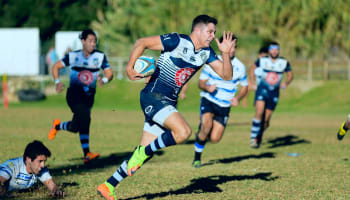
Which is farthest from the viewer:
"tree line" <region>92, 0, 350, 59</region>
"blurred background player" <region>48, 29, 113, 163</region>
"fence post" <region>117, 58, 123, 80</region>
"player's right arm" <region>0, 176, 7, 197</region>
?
"tree line" <region>92, 0, 350, 59</region>

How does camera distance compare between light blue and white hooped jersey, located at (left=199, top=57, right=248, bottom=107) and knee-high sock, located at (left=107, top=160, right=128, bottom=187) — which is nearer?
knee-high sock, located at (left=107, top=160, right=128, bottom=187)

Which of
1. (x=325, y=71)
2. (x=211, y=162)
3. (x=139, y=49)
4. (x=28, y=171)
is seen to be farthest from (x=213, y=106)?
(x=325, y=71)

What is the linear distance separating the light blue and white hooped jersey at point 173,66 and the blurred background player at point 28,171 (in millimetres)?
1577

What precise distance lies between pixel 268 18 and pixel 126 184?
3323 centimetres

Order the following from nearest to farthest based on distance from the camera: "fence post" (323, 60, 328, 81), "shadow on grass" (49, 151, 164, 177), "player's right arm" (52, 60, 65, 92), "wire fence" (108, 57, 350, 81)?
"shadow on grass" (49, 151, 164, 177), "player's right arm" (52, 60, 65, 92), "fence post" (323, 60, 328, 81), "wire fence" (108, 57, 350, 81)

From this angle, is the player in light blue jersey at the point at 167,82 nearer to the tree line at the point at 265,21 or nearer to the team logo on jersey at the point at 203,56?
the team logo on jersey at the point at 203,56

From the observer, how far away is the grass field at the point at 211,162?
27.8 feet

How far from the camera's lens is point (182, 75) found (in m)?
7.66

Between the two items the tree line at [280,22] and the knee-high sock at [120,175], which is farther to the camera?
the tree line at [280,22]

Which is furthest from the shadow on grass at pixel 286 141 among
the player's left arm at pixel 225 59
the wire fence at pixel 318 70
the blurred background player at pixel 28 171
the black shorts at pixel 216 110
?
the wire fence at pixel 318 70

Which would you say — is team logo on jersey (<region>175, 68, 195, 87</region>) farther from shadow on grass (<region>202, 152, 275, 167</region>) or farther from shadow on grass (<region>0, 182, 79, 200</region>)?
shadow on grass (<region>202, 152, 275, 167</region>)

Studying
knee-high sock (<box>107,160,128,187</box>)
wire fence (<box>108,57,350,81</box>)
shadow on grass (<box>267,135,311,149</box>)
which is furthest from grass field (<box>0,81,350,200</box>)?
wire fence (<box>108,57,350,81</box>)

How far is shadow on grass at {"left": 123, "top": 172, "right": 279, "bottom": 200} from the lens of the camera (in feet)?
27.1

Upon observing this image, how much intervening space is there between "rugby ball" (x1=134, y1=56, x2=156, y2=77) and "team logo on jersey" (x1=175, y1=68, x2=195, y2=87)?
34 cm
